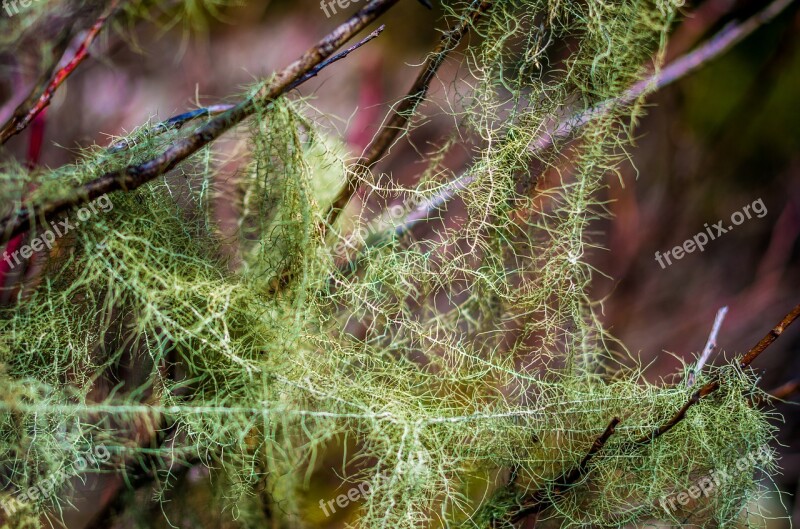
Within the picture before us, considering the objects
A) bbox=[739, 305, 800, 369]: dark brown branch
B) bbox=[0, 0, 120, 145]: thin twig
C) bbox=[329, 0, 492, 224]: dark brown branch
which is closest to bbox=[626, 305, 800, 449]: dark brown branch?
bbox=[739, 305, 800, 369]: dark brown branch

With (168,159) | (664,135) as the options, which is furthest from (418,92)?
(664,135)

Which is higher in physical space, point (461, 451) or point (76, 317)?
point (76, 317)

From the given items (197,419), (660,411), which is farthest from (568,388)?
(197,419)

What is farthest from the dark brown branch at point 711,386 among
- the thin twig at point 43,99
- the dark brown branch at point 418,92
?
the thin twig at point 43,99

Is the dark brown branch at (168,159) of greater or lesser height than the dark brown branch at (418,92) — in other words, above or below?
above

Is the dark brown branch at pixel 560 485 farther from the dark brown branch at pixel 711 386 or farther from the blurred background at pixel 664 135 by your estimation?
the blurred background at pixel 664 135

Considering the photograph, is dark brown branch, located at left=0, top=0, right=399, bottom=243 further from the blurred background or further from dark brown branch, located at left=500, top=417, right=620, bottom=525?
the blurred background

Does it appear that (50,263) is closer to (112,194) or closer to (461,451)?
(112,194)
